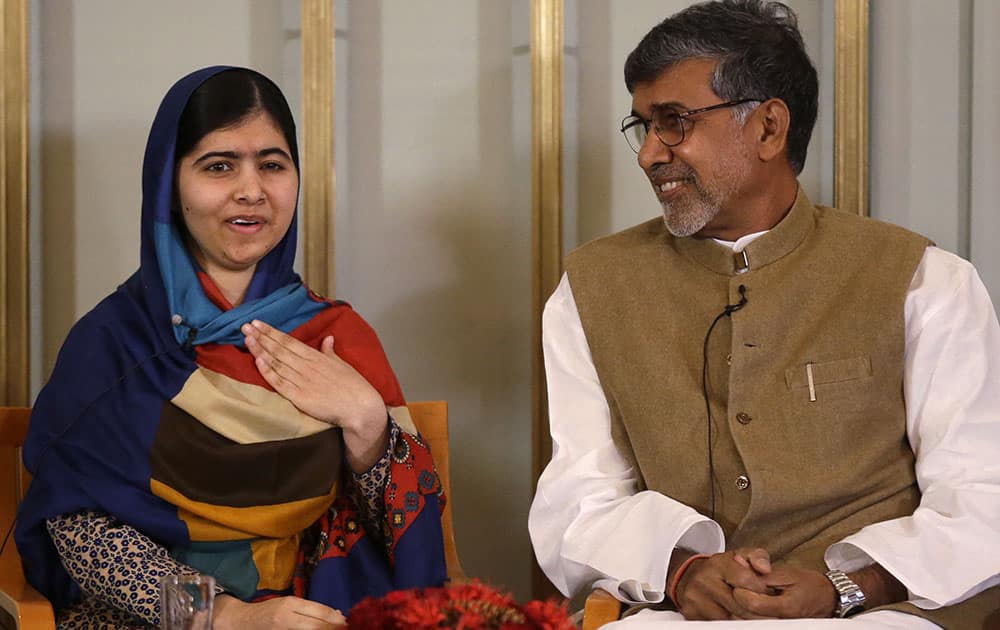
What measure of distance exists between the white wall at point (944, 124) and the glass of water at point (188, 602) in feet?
6.67

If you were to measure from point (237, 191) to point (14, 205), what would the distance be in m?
0.85

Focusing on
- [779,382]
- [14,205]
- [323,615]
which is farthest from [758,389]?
[14,205]

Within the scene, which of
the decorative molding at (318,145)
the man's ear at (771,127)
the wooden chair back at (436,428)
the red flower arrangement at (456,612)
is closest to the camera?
the red flower arrangement at (456,612)

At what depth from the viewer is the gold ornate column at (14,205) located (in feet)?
9.69

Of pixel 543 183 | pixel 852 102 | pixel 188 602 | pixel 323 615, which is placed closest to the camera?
pixel 188 602

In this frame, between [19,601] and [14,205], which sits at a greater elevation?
[14,205]

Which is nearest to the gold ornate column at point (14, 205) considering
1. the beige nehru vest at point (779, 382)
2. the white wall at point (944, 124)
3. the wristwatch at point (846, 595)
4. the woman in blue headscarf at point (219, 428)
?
the woman in blue headscarf at point (219, 428)

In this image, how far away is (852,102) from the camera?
306 centimetres

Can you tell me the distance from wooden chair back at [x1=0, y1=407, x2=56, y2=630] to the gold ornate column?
1.44 feet

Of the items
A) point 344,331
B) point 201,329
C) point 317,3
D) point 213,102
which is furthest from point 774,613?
point 317,3

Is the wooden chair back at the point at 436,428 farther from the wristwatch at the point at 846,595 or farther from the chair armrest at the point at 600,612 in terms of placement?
the wristwatch at the point at 846,595

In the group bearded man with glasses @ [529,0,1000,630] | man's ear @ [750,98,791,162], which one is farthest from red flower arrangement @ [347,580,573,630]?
man's ear @ [750,98,791,162]

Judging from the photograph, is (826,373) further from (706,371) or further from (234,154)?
(234,154)

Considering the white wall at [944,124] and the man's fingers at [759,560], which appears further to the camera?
the white wall at [944,124]
